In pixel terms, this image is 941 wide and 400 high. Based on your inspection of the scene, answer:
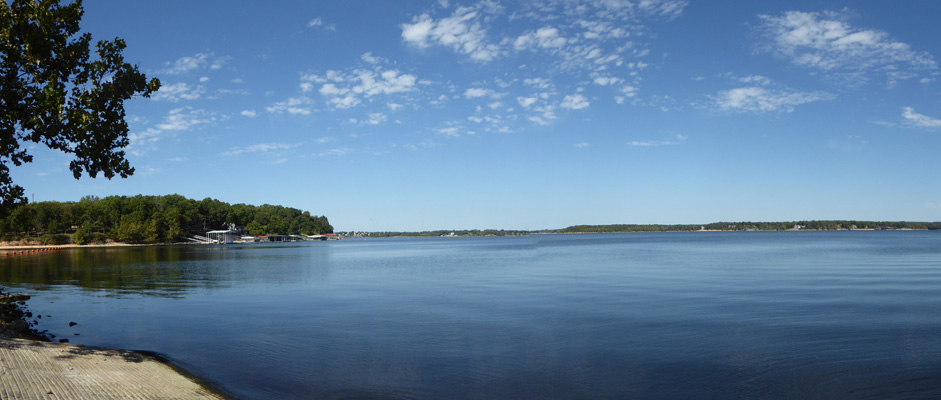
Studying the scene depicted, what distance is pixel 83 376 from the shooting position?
12117mm

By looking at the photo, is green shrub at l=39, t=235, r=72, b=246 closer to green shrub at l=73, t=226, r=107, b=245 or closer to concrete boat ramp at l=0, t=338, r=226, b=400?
green shrub at l=73, t=226, r=107, b=245

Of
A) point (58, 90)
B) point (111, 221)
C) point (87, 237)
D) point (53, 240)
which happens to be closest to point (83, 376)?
point (58, 90)

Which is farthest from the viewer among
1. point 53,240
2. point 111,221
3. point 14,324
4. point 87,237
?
point 111,221

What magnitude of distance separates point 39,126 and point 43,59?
1943mm

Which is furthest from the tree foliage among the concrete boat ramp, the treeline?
the treeline

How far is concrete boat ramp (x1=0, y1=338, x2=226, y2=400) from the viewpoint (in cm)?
1080

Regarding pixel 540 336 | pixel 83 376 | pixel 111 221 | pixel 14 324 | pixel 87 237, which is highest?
pixel 111 221

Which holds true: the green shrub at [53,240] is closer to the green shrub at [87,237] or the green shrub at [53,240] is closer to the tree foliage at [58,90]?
the green shrub at [87,237]

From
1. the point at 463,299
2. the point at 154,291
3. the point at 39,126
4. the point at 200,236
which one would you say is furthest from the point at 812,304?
the point at 200,236

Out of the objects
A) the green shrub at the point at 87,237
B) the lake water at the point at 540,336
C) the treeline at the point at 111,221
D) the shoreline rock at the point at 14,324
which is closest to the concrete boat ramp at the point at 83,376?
the lake water at the point at 540,336

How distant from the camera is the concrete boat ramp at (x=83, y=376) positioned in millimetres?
10797

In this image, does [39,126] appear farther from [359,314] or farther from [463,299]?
[463,299]

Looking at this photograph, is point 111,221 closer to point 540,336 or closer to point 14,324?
point 14,324

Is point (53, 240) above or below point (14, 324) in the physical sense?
above
